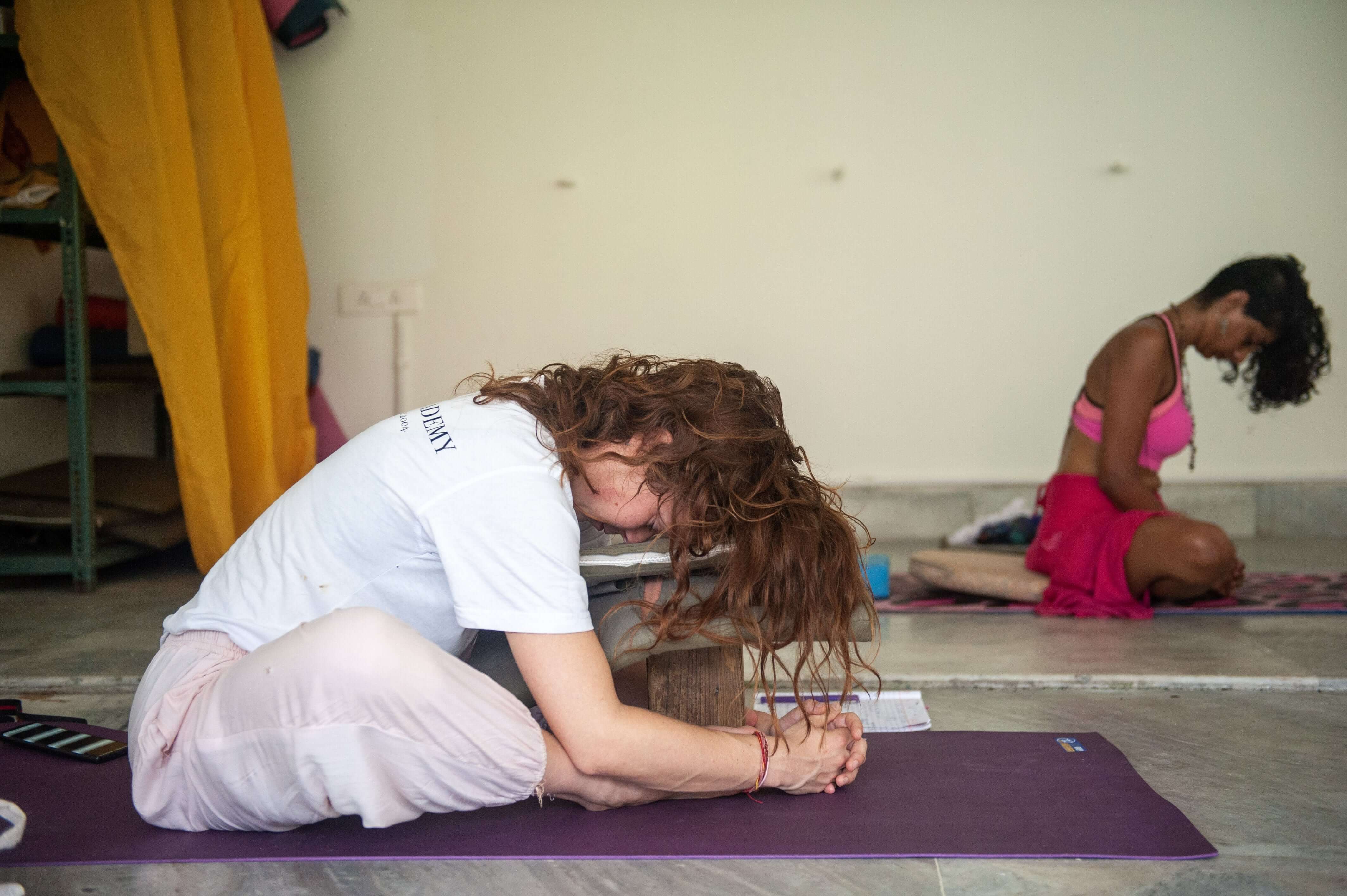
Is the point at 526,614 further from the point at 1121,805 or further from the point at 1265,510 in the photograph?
the point at 1265,510

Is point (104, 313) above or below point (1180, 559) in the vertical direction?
above

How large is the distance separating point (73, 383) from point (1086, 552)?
122 inches

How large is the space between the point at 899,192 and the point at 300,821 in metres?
3.67

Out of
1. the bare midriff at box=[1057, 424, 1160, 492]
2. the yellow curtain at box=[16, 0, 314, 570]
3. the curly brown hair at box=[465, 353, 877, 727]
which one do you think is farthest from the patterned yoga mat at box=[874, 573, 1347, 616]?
the yellow curtain at box=[16, 0, 314, 570]

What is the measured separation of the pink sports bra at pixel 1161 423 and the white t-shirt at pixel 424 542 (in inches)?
89.7

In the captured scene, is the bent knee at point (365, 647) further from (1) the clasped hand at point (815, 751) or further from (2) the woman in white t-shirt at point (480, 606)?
(1) the clasped hand at point (815, 751)

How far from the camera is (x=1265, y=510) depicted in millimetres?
4391

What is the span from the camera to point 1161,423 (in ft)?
10.2

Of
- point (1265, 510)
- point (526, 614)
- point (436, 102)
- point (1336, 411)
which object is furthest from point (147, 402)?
point (1336, 411)

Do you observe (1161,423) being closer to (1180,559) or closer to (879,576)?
(1180,559)

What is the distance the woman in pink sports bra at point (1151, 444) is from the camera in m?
2.92

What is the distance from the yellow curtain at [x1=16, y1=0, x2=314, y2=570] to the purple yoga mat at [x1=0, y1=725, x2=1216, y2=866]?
1677 mm

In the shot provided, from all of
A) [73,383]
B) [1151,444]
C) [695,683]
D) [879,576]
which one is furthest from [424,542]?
[1151,444]

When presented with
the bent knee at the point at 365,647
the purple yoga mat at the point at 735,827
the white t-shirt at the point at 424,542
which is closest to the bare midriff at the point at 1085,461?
the purple yoga mat at the point at 735,827
